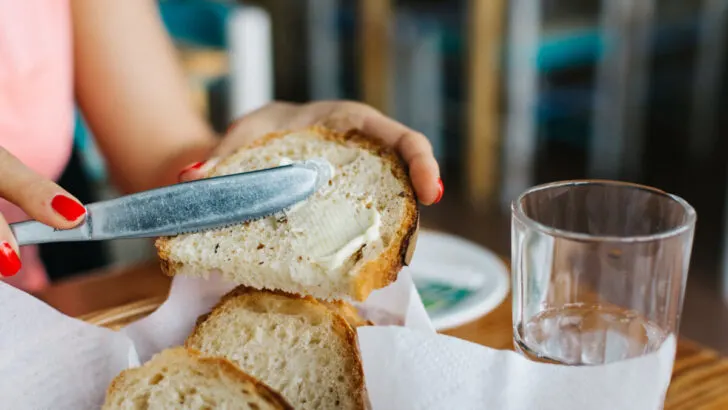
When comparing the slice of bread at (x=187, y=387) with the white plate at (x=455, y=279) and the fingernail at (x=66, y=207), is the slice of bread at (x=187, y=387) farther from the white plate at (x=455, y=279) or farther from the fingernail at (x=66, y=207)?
the white plate at (x=455, y=279)

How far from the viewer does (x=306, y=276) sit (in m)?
0.56

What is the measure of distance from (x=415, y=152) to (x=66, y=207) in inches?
11.6

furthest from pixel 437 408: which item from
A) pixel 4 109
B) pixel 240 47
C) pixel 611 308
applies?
pixel 240 47

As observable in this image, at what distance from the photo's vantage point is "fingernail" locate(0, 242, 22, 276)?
0.53 metres

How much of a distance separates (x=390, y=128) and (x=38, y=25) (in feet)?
1.60

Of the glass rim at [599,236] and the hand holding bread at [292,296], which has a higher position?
the glass rim at [599,236]

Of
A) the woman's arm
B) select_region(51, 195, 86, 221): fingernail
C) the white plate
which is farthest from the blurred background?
select_region(51, 195, 86, 221): fingernail

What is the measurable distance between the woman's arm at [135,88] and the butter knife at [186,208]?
1.27 ft

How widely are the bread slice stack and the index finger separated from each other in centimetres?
1

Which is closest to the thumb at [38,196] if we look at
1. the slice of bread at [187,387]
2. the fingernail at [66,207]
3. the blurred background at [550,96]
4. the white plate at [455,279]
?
the fingernail at [66,207]

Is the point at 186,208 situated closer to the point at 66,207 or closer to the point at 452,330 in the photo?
the point at 66,207

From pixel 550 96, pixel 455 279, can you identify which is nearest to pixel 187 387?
pixel 455 279

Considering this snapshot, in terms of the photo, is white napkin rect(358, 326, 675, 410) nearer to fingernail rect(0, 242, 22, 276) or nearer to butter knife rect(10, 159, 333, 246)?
butter knife rect(10, 159, 333, 246)

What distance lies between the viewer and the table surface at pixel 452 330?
2.02 ft
